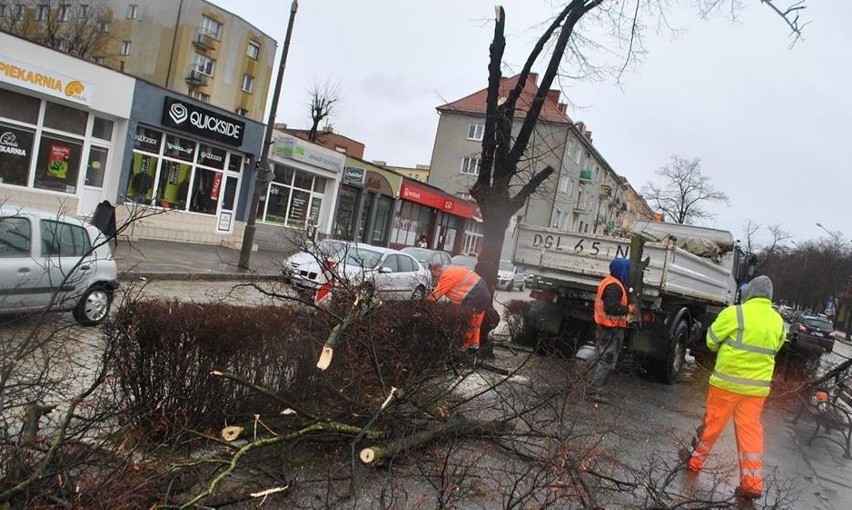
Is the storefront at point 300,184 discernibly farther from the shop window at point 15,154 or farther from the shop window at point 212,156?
the shop window at point 15,154

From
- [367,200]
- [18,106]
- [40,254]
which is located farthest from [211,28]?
[40,254]

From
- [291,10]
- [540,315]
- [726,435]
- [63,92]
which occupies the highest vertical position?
[291,10]

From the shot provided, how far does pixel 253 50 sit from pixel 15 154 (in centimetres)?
2999

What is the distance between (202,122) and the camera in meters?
19.9

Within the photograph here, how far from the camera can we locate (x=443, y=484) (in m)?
3.40

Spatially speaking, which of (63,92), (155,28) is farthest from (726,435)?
(155,28)

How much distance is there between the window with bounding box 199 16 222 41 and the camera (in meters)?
39.3

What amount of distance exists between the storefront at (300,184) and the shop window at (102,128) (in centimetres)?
620

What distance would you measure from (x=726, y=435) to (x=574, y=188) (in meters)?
51.3

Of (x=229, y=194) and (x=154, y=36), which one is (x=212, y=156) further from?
(x=154, y=36)

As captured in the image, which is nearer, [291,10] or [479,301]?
[479,301]

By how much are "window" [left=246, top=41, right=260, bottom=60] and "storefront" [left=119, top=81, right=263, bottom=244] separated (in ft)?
77.2

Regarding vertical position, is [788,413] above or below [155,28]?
below

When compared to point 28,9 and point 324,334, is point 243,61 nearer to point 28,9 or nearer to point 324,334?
point 28,9
